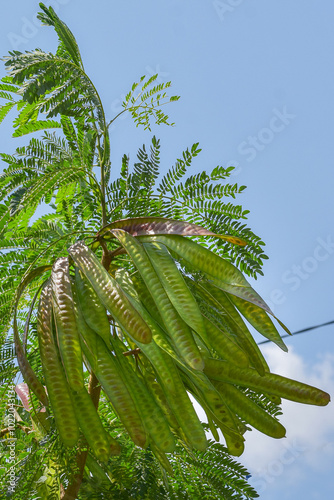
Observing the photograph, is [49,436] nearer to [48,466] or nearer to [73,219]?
[48,466]

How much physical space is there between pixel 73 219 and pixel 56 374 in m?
0.99

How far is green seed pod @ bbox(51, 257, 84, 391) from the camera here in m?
1.15

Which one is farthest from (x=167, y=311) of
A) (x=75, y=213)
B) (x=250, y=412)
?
(x=75, y=213)

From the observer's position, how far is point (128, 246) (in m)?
1.27

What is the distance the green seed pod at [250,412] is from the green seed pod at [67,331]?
406mm

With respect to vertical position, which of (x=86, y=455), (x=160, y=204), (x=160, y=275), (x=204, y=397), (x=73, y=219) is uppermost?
(x=73, y=219)

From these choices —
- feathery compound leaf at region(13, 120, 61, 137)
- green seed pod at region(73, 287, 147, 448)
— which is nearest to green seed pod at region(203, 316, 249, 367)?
green seed pod at region(73, 287, 147, 448)

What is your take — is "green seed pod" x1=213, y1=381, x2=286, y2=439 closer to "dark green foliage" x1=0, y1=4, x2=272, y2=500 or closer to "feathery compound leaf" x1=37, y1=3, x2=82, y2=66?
"dark green foliage" x1=0, y1=4, x2=272, y2=500

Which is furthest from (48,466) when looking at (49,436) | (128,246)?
(128,246)

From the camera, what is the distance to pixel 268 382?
1350mm

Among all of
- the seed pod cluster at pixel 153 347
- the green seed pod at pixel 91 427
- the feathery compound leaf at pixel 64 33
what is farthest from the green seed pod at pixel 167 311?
the feathery compound leaf at pixel 64 33

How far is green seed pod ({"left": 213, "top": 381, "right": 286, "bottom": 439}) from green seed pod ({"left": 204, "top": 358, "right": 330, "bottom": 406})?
0.16ft

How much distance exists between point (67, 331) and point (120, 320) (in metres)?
0.15

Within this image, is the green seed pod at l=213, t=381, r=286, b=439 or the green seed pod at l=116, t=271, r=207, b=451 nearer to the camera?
the green seed pod at l=116, t=271, r=207, b=451
